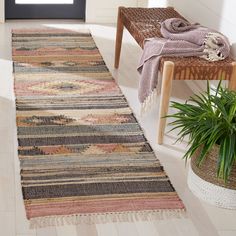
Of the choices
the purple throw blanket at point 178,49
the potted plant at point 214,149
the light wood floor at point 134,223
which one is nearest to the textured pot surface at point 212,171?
the potted plant at point 214,149

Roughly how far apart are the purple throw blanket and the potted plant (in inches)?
22.6

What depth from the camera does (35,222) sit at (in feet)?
8.12

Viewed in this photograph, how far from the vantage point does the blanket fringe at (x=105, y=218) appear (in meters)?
2.48

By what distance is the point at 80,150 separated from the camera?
3.10 m

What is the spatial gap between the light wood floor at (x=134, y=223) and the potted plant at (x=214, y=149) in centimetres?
7

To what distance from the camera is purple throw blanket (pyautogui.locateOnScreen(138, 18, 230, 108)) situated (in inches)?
130

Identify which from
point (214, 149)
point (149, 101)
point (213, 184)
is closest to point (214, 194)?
point (213, 184)

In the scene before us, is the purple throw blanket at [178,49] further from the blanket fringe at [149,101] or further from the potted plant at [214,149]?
the potted plant at [214,149]

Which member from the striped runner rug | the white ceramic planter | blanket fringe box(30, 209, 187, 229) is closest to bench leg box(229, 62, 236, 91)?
the striped runner rug

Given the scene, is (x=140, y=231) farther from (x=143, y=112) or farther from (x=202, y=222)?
(x=143, y=112)

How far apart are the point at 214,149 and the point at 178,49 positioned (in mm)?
865

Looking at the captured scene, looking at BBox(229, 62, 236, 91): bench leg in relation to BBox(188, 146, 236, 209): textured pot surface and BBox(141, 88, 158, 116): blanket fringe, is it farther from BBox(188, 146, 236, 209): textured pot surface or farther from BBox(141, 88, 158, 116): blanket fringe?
BBox(188, 146, 236, 209): textured pot surface

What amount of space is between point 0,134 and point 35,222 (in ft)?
2.96

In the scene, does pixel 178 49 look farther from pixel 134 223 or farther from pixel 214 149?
pixel 134 223
